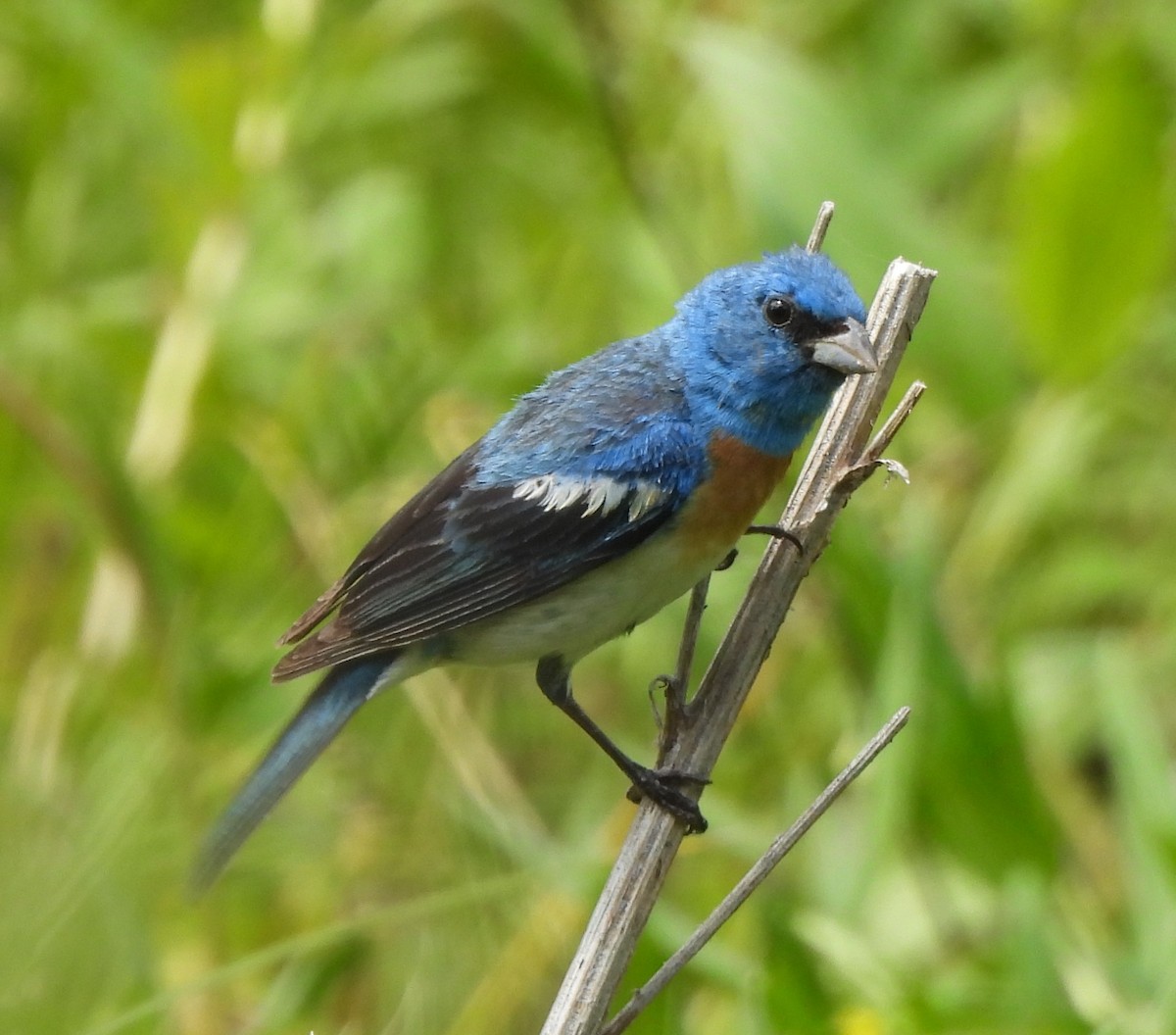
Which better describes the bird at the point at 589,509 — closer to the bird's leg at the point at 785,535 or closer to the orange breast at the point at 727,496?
the orange breast at the point at 727,496

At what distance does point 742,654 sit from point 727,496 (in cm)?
45

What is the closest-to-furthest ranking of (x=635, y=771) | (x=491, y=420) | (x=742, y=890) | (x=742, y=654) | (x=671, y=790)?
(x=742, y=890)
(x=742, y=654)
(x=671, y=790)
(x=635, y=771)
(x=491, y=420)

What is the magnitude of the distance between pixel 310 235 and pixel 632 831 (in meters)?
3.33

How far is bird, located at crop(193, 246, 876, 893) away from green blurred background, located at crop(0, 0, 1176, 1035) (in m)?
0.42

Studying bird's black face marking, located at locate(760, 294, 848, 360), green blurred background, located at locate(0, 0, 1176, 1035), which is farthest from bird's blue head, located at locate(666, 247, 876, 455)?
green blurred background, located at locate(0, 0, 1176, 1035)

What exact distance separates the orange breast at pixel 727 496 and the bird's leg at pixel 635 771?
1.37ft

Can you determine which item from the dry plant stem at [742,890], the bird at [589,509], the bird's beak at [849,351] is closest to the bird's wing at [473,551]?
the bird at [589,509]

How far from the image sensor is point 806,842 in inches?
159

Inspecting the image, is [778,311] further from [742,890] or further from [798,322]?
[742,890]

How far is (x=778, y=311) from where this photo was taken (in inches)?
119

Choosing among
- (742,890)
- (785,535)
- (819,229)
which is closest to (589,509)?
(785,535)

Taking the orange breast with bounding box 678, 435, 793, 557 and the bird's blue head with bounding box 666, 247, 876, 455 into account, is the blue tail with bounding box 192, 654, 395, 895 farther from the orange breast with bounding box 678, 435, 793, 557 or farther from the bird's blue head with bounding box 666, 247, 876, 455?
the bird's blue head with bounding box 666, 247, 876, 455

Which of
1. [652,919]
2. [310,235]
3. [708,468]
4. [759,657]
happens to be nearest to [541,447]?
[708,468]

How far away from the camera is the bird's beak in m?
2.81
